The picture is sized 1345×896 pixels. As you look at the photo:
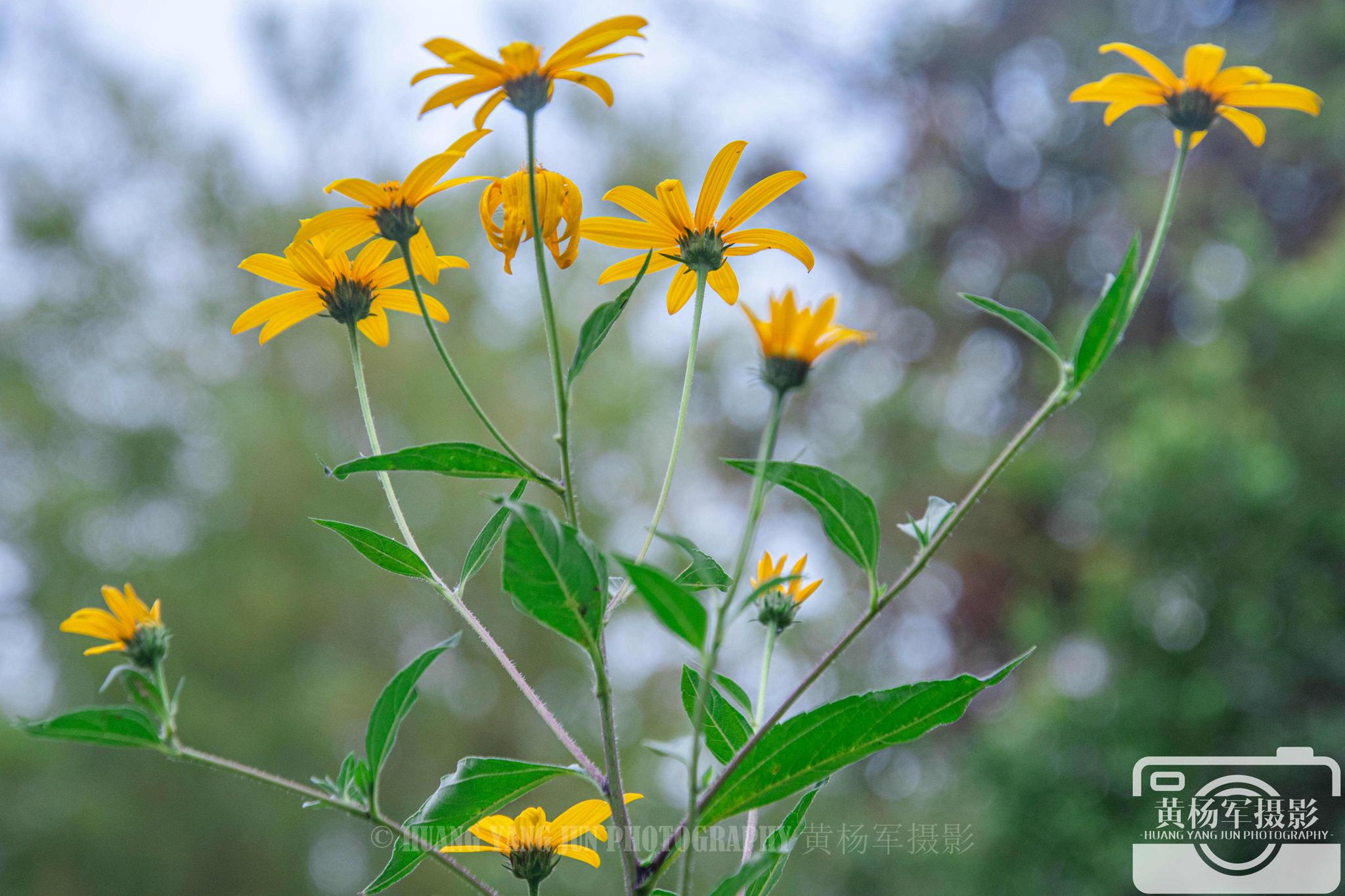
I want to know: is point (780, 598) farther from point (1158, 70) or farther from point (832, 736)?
point (1158, 70)

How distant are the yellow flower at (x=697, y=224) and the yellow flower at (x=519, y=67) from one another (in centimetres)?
6

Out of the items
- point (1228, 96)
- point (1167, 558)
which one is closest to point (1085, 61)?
point (1167, 558)

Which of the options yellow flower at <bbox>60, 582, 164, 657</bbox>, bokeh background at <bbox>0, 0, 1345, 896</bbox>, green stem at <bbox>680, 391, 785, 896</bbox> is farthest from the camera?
bokeh background at <bbox>0, 0, 1345, 896</bbox>

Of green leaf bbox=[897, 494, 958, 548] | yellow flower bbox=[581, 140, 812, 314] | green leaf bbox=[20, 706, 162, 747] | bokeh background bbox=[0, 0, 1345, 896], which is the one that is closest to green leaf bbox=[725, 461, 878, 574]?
green leaf bbox=[897, 494, 958, 548]

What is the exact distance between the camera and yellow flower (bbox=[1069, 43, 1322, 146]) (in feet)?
1.53

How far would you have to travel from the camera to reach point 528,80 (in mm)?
422

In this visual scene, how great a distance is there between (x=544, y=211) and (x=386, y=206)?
2.7 inches

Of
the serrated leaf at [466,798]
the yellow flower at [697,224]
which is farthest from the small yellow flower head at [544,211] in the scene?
the serrated leaf at [466,798]

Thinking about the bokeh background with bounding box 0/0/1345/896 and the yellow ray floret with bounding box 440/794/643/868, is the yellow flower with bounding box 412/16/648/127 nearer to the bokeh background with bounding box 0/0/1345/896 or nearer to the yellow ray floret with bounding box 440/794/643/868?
the yellow ray floret with bounding box 440/794/643/868

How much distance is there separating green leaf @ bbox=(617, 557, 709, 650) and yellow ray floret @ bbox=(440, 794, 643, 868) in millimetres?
157

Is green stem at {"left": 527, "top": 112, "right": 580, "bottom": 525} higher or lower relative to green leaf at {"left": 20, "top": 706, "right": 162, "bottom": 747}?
higher

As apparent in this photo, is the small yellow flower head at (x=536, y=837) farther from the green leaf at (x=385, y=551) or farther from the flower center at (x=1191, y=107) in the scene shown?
the flower center at (x=1191, y=107)

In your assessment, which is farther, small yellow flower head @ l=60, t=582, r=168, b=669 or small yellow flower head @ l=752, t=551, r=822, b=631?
small yellow flower head @ l=752, t=551, r=822, b=631

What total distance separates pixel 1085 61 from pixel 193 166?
4332 mm
